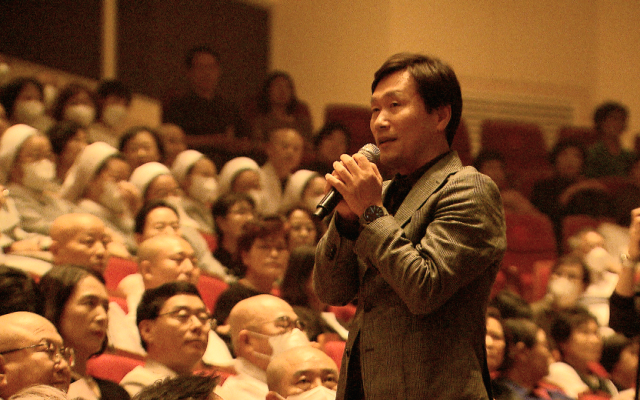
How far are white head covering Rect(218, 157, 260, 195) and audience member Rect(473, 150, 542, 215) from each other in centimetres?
119

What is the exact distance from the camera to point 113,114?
12.1 feet

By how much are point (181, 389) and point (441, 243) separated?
0.35 m

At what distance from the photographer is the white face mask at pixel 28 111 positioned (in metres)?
3.28

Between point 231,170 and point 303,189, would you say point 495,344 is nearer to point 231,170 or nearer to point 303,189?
point 303,189

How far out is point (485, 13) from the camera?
4.98 metres

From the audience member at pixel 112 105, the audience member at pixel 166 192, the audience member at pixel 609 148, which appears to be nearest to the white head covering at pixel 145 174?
the audience member at pixel 166 192

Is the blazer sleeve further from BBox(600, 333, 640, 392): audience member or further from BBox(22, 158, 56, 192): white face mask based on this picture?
BBox(22, 158, 56, 192): white face mask

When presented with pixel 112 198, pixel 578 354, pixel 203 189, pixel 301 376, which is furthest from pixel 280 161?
pixel 301 376

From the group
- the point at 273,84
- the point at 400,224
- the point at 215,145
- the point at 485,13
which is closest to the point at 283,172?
the point at 215,145

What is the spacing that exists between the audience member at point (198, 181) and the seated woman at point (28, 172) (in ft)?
1.89

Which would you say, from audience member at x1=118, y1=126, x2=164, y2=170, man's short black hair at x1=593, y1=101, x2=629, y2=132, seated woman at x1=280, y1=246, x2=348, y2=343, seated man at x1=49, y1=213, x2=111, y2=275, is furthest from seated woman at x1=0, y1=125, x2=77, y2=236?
man's short black hair at x1=593, y1=101, x2=629, y2=132

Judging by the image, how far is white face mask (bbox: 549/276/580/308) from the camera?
2.91m

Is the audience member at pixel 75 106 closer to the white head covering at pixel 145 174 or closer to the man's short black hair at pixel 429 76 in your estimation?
the white head covering at pixel 145 174

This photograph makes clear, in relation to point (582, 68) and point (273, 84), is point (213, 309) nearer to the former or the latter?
point (273, 84)
